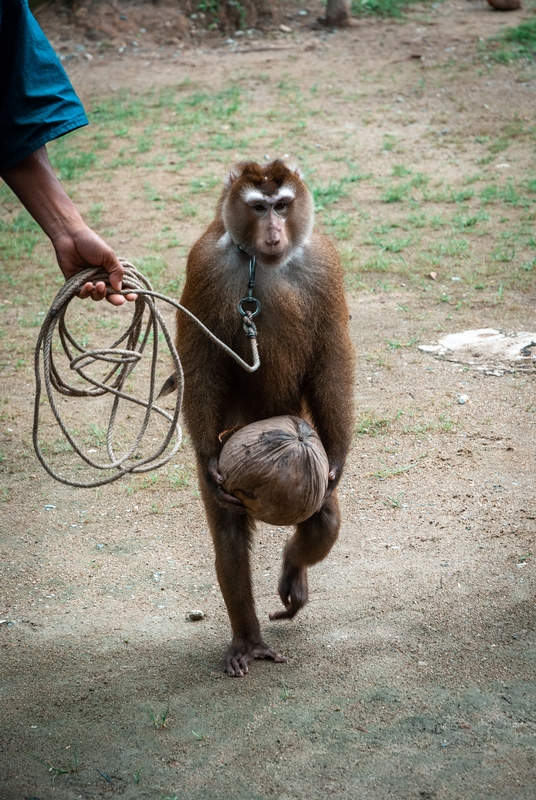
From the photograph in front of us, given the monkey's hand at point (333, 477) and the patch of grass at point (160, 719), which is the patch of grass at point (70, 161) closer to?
the monkey's hand at point (333, 477)

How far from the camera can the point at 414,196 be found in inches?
393

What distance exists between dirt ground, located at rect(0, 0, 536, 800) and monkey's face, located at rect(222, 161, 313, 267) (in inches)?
73.2

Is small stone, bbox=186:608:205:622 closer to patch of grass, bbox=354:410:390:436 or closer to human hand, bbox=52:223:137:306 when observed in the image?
human hand, bbox=52:223:137:306

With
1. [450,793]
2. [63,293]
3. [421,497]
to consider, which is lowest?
[421,497]

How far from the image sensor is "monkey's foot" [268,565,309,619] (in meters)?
4.27

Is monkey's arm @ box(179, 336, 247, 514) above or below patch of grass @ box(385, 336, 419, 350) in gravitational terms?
above

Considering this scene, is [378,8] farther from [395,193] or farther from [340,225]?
[340,225]

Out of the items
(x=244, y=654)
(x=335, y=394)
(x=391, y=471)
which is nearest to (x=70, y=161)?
(x=391, y=471)

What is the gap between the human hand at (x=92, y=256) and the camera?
11.3ft

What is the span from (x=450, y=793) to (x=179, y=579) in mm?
2067

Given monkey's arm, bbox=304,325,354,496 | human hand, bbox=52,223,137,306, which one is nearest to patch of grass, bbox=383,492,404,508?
monkey's arm, bbox=304,325,354,496

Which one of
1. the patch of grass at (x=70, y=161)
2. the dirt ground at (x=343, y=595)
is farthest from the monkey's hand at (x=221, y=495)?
the patch of grass at (x=70, y=161)

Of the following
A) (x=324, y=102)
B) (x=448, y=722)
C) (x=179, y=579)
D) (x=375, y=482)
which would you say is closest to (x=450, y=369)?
(x=375, y=482)

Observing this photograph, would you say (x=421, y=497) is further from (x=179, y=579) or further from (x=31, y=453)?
(x=31, y=453)
